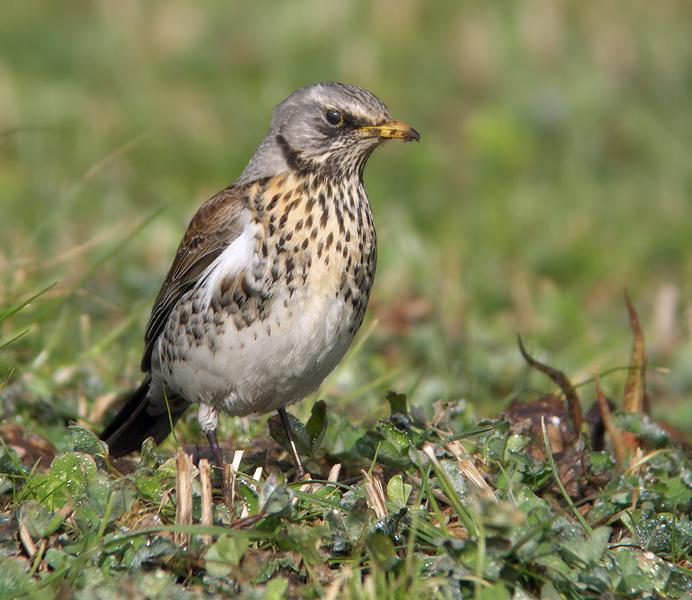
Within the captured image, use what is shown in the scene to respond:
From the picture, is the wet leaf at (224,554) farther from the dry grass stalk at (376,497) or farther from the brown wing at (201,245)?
the brown wing at (201,245)

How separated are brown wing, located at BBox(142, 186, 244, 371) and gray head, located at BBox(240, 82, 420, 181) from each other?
0.19 m

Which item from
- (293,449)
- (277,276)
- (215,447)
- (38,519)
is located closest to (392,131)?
(277,276)

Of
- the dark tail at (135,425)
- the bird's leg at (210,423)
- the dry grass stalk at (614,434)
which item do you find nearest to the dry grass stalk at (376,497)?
the bird's leg at (210,423)

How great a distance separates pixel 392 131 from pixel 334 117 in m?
0.26

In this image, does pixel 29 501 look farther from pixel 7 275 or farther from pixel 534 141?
pixel 534 141

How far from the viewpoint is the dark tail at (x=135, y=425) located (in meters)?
5.22

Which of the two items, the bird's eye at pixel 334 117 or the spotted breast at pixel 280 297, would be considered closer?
the spotted breast at pixel 280 297

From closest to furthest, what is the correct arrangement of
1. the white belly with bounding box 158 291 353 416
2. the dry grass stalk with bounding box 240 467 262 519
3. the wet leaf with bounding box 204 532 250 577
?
the wet leaf with bounding box 204 532 250 577, the dry grass stalk with bounding box 240 467 262 519, the white belly with bounding box 158 291 353 416

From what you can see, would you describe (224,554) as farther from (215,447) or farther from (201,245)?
(201,245)

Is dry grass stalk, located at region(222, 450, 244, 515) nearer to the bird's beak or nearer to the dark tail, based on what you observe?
the dark tail

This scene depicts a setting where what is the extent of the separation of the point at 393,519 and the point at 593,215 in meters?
6.06

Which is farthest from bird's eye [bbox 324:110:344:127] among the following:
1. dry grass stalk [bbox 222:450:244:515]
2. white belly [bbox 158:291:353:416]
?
dry grass stalk [bbox 222:450:244:515]

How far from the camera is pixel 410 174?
10.3m

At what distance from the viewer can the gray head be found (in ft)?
16.4
